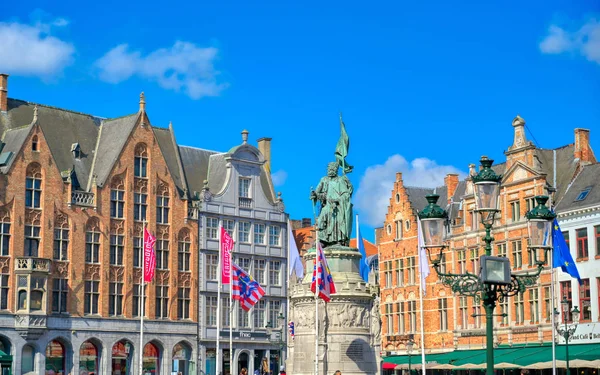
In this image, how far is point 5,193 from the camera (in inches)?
1993

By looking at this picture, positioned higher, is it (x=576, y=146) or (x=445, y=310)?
(x=576, y=146)

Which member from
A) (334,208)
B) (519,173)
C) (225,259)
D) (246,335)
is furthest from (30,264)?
(519,173)

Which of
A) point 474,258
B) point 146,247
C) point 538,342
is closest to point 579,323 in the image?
point 538,342

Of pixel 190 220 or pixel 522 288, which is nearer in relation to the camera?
pixel 522 288

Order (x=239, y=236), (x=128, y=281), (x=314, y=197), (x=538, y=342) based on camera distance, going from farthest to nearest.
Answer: (x=239, y=236) → (x=128, y=281) → (x=538, y=342) → (x=314, y=197)

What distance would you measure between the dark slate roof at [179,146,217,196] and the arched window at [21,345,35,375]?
14014mm

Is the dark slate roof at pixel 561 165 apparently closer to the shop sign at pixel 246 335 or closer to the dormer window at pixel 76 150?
the shop sign at pixel 246 335

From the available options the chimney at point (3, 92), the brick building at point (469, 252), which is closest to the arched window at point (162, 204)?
the chimney at point (3, 92)

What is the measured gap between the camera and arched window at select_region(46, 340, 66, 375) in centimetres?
5144

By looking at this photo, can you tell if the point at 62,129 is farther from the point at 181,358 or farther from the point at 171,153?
the point at 181,358

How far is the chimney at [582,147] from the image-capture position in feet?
171

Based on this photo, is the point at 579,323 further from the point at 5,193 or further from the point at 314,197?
the point at 5,193

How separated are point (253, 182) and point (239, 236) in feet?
12.2

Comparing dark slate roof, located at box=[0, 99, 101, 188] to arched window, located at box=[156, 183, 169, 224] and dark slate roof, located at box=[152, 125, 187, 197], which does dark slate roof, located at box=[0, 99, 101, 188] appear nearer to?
dark slate roof, located at box=[152, 125, 187, 197]
